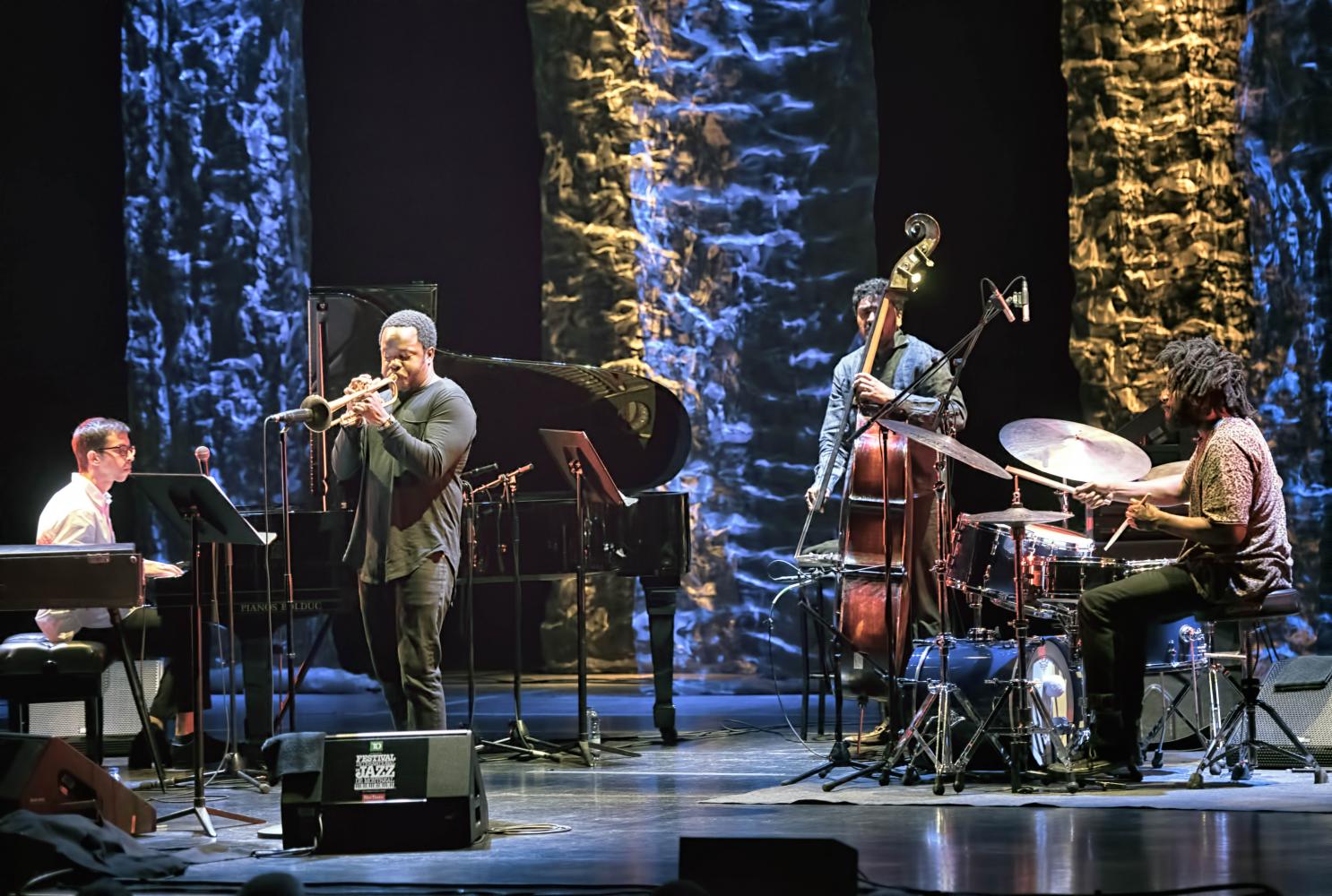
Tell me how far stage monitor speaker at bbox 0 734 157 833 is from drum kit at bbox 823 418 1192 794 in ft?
7.19

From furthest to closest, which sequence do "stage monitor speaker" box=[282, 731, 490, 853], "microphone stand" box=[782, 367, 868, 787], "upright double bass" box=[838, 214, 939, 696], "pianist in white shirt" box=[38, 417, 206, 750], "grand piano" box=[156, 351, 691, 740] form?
"grand piano" box=[156, 351, 691, 740] → "pianist in white shirt" box=[38, 417, 206, 750] → "upright double bass" box=[838, 214, 939, 696] → "microphone stand" box=[782, 367, 868, 787] → "stage monitor speaker" box=[282, 731, 490, 853]

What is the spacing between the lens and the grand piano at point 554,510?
6.54 m

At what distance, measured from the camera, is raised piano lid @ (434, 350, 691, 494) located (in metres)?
7.39

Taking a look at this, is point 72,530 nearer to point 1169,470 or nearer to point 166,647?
point 166,647

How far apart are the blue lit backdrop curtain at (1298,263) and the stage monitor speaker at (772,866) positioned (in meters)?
5.50

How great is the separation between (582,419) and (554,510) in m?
0.66

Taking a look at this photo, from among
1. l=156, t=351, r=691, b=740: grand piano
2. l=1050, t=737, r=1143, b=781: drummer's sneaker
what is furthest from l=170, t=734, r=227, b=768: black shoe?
l=1050, t=737, r=1143, b=781: drummer's sneaker

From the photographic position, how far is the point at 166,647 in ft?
22.1

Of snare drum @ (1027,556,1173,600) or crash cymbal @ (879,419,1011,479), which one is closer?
crash cymbal @ (879,419,1011,479)

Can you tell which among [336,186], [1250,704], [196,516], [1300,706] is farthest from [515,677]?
[336,186]

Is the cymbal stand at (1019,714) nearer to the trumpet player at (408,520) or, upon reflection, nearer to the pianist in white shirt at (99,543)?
the trumpet player at (408,520)

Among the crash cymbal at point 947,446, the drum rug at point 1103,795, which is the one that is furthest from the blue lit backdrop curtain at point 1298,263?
the crash cymbal at point 947,446

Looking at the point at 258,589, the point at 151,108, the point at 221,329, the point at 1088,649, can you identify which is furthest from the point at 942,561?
the point at 151,108

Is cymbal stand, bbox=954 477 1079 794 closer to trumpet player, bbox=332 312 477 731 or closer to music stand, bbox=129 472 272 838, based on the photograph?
trumpet player, bbox=332 312 477 731
